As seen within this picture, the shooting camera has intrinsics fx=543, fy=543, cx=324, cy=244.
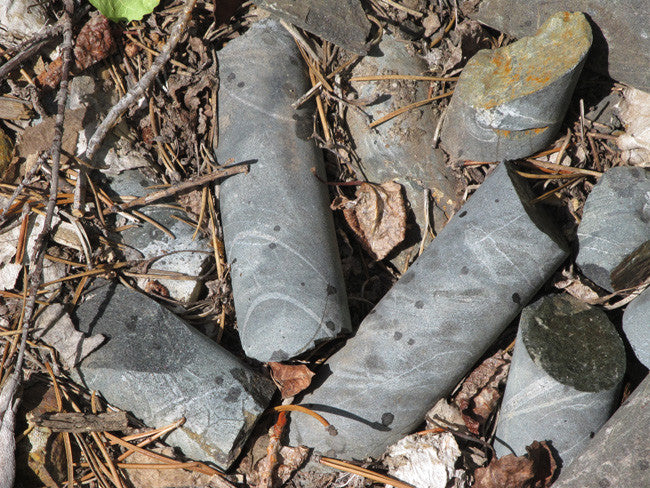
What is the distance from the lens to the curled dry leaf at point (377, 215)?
2.59m

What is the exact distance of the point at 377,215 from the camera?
259cm

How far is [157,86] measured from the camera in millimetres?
2715

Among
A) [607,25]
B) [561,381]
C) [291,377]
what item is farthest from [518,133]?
[291,377]

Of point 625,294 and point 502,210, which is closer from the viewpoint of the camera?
point 502,210

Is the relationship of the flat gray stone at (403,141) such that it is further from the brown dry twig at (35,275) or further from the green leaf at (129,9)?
the brown dry twig at (35,275)

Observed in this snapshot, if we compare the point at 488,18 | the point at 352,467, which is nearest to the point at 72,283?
the point at 352,467

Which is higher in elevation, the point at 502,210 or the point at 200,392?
the point at 502,210

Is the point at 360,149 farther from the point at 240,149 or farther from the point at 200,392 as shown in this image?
the point at 200,392

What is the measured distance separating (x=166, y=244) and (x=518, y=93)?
1763 mm

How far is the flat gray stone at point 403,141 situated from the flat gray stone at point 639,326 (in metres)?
0.88

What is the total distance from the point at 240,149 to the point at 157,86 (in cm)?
60

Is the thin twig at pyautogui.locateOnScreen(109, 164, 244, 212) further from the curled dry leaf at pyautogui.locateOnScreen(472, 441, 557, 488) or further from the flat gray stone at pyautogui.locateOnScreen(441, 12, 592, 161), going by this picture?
the curled dry leaf at pyautogui.locateOnScreen(472, 441, 557, 488)

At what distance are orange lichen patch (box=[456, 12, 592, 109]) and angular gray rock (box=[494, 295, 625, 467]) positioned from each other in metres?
0.98

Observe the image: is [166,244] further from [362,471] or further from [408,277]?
[362,471]
